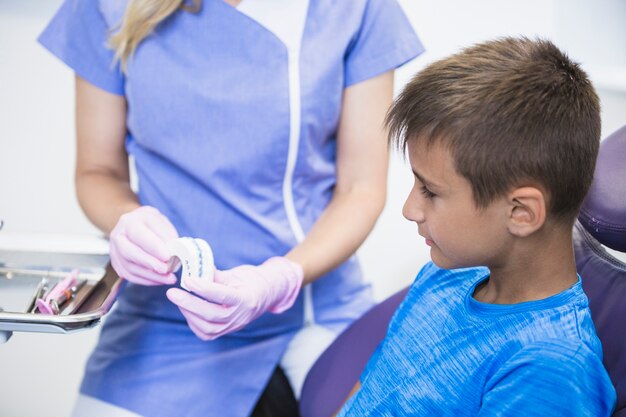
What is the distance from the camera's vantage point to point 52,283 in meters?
0.98

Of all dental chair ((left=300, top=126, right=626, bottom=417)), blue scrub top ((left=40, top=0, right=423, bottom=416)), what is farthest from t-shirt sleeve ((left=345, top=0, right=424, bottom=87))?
dental chair ((left=300, top=126, right=626, bottom=417))

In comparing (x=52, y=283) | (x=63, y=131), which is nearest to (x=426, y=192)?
(x=52, y=283)

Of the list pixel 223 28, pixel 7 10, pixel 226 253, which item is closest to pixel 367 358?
pixel 226 253

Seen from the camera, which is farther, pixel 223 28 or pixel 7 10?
pixel 7 10

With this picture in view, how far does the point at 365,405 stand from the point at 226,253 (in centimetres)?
35

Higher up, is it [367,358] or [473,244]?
[473,244]

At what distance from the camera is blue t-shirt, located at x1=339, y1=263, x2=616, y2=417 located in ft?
2.38

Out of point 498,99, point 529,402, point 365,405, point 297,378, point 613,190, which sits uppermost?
point 498,99

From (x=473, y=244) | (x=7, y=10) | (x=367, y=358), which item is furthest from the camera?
(x=7, y=10)

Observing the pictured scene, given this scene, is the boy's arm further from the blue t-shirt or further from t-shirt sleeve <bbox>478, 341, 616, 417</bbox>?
t-shirt sleeve <bbox>478, 341, 616, 417</bbox>

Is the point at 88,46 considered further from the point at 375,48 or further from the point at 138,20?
the point at 375,48

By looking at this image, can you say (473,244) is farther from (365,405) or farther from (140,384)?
(140,384)

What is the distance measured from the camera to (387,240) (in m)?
1.83

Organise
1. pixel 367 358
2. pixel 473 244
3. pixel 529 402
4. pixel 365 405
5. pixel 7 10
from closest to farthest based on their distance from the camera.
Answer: pixel 529 402, pixel 473 244, pixel 365 405, pixel 367 358, pixel 7 10
